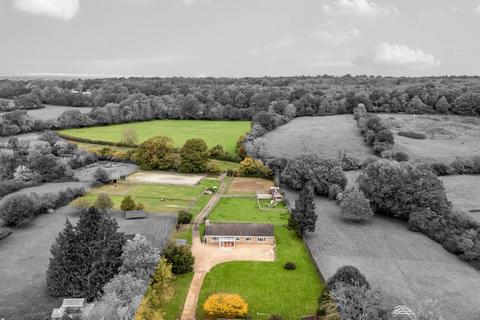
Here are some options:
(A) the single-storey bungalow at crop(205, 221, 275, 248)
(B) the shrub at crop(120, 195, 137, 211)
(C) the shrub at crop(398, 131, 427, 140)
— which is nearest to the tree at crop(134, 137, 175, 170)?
(B) the shrub at crop(120, 195, 137, 211)

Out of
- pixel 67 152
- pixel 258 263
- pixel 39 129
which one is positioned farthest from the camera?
pixel 39 129

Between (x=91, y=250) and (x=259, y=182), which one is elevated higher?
(x=91, y=250)

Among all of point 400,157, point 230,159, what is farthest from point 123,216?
point 400,157

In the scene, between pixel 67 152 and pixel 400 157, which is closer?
pixel 400 157

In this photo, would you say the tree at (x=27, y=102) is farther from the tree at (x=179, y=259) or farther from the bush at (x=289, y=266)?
the bush at (x=289, y=266)

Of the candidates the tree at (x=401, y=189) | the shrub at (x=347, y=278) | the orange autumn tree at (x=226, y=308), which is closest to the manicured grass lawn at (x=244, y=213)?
the tree at (x=401, y=189)

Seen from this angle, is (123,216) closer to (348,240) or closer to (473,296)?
(348,240)

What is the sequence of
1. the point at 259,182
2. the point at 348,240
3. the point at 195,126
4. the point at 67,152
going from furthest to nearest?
the point at 195,126 → the point at 67,152 → the point at 259,182 → the point at 348,240
